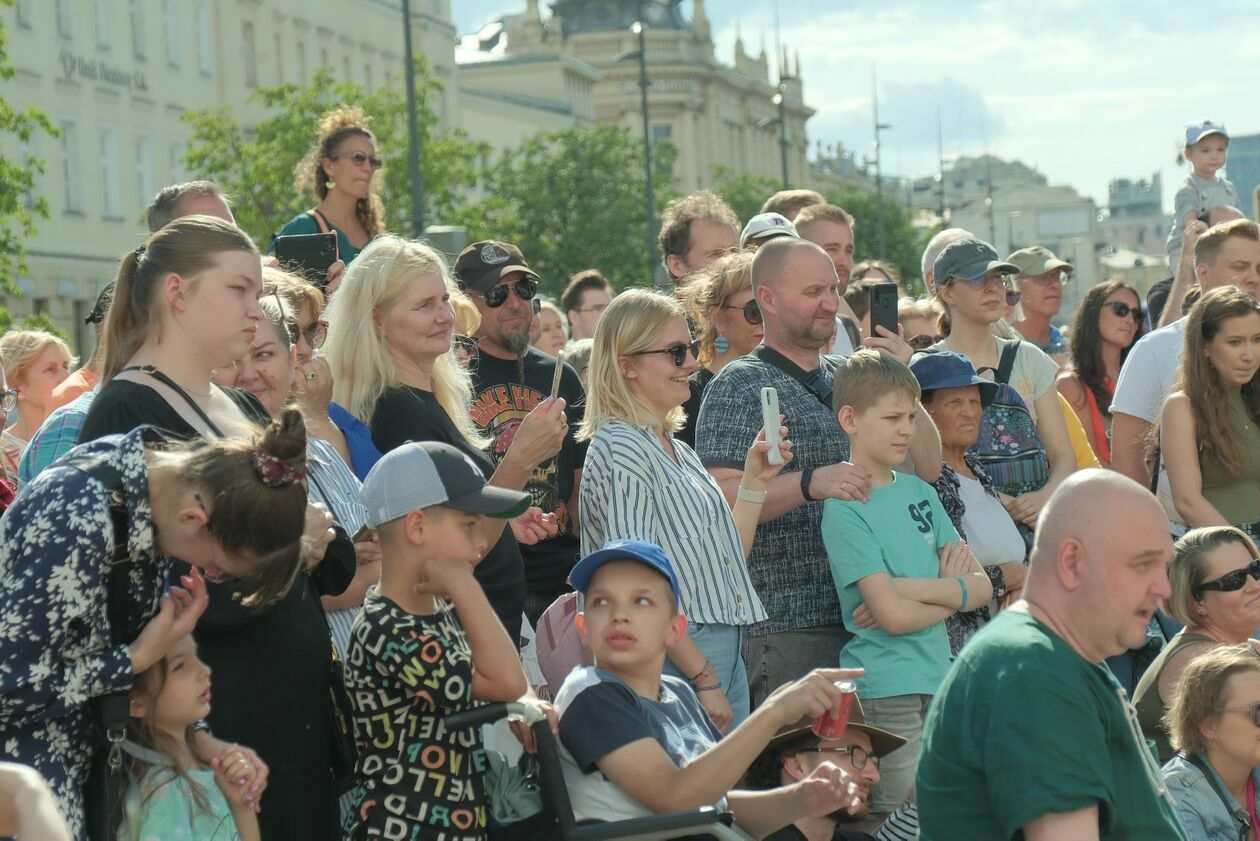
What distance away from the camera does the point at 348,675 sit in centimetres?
560

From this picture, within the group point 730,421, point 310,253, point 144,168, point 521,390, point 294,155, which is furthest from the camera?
point 144,168

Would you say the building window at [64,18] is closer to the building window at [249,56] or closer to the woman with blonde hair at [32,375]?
the building window at [249,56]

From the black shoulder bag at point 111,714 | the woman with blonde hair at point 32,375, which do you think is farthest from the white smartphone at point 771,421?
the woman with blonde hair at point 32,375

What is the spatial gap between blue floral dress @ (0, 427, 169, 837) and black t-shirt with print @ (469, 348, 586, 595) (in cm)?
302

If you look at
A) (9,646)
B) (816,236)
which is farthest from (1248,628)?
(9,646)

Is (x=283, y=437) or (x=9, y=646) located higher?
(x=283, y=437)

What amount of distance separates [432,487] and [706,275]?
3.54 m

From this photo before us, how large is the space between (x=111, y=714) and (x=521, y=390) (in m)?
3.60

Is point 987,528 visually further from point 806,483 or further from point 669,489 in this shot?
point 669,489

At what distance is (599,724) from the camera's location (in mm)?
5816

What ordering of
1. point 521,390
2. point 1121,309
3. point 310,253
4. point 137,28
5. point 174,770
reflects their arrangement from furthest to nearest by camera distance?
1. point 137,28
2. point 1121,309
3. point 310,253
4. point 521,390
5. point 174,770

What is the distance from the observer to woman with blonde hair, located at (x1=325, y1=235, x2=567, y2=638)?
7.02 meters

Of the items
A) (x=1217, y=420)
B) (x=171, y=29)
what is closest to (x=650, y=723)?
(x=1217, y=420)

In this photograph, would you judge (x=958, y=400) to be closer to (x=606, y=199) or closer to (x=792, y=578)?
(x=792, y=578)
